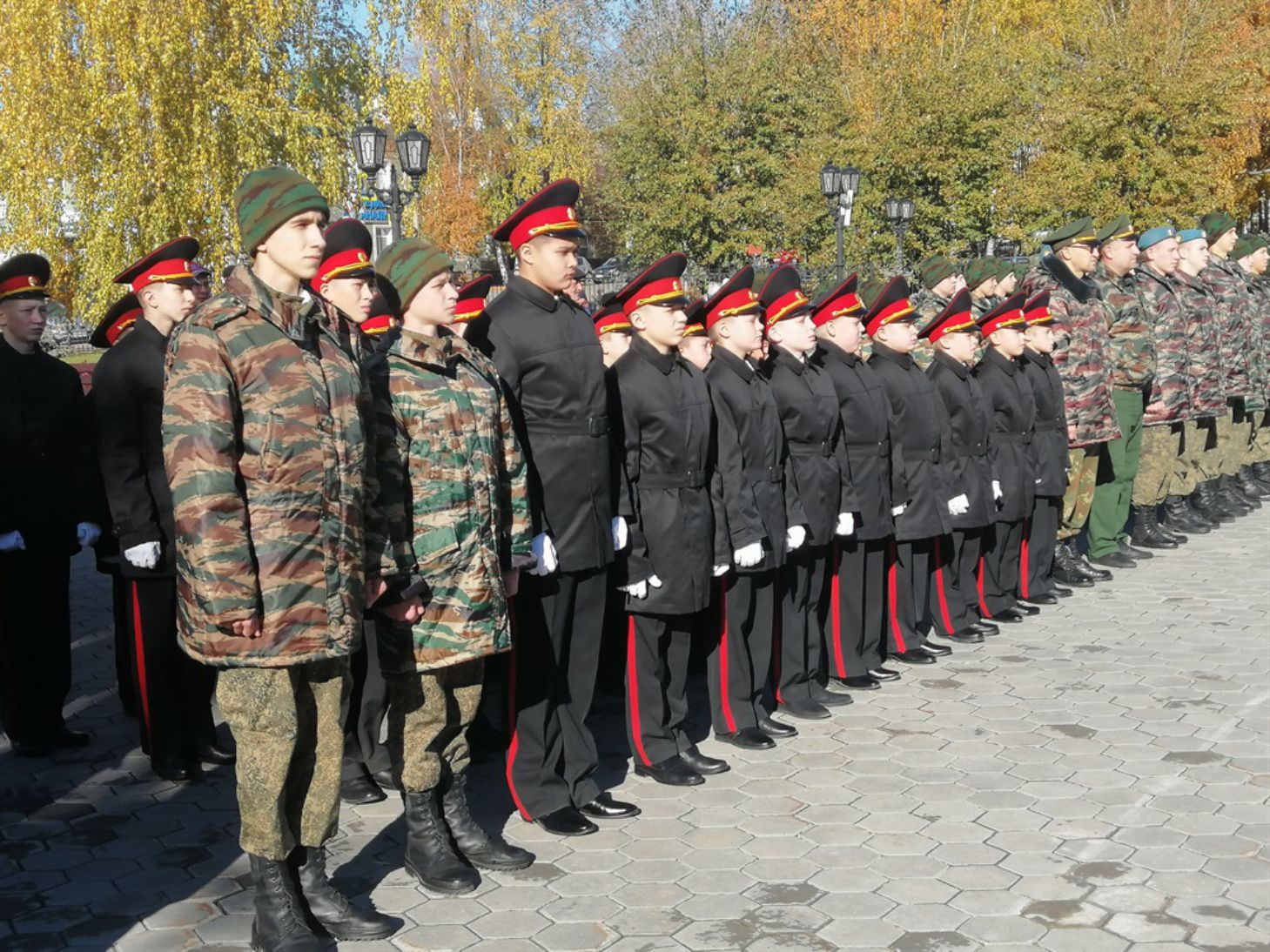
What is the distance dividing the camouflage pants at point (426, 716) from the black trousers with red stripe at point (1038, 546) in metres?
5.26

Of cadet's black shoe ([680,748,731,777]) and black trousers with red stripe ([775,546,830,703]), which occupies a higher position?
black trousers with red stripe ([775,546,830,703])

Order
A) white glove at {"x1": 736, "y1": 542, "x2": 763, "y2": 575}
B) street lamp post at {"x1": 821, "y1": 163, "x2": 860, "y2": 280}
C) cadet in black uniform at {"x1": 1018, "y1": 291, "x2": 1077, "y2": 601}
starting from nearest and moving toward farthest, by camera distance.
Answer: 1. white glove at {"x1": 736, "y1": 542, "x2": 763, "y2": 575}
2. cadet in black uniform at {"x1": 1018, "y1": 291, "x2": 1077, "y2": 601}
3. street lamp post at {"x1": 821, "y1": 163, "x2": 860, "y2": 280}

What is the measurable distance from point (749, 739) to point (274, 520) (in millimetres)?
2975

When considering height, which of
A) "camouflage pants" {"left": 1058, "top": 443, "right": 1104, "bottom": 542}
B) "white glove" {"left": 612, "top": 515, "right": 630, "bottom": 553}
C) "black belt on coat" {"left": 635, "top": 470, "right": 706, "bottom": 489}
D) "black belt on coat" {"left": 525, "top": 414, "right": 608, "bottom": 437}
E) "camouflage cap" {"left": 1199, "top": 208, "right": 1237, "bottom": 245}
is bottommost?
"camouflage pants" {"left": 1058, "top": 443, "right": 1104, "bottom": 542}

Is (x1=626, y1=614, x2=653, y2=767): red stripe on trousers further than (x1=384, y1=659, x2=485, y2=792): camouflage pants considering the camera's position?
Yes

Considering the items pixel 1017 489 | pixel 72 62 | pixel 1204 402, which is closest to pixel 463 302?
pixel 1017 489

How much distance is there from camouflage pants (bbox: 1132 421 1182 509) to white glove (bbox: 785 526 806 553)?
5.36 meters

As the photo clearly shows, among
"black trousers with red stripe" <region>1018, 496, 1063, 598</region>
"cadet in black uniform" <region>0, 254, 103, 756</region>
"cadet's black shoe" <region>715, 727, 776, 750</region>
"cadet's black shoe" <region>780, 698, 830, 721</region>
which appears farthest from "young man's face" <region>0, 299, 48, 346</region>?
"black trousers with red stripe" <region>1018, 496, 1063, 598</region>

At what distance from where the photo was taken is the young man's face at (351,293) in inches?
197

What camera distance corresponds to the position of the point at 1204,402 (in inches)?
456

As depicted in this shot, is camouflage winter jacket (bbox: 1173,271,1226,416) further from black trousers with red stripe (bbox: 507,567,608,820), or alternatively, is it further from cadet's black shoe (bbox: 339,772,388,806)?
cadet's black shoe (bbox: 339,772,388,806)

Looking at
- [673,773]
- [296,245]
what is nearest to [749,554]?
[673,773]

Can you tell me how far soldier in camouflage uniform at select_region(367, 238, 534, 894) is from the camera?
461cm

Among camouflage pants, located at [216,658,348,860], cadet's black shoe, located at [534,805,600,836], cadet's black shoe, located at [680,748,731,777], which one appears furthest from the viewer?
cadet's black shoe, located at [680,748,731,777]
